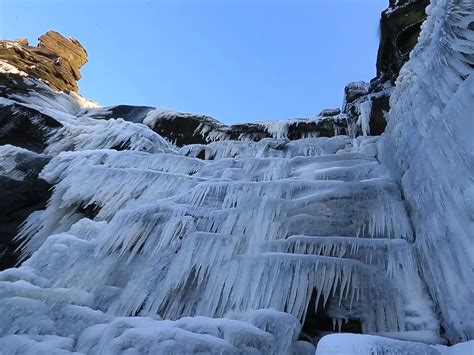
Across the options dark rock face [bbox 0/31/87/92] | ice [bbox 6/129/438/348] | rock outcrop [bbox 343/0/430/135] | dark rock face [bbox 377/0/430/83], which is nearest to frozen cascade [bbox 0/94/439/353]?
ice [bbox 6/129/438/348]

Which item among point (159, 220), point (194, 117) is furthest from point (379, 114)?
point (159, 220)

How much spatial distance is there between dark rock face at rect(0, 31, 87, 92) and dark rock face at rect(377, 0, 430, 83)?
27.0 ft

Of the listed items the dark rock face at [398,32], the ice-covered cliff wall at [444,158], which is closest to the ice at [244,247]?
the ice-covered cliff wall at [444,158]

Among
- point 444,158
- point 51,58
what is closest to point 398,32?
point 444,158

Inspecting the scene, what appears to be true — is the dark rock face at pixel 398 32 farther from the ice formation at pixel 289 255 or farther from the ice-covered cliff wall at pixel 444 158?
the ice-covered cliff wall at pixel 444 158

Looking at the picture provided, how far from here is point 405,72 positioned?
452cm

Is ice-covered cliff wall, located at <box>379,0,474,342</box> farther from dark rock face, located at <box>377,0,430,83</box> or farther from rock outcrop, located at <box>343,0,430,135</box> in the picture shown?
dark rock face, located at <box>377,0,430,83</box>

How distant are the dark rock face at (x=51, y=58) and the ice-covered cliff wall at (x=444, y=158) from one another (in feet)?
31.5

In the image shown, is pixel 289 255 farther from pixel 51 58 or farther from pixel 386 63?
pixel 51 58

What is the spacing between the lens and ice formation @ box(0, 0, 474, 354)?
262 cm

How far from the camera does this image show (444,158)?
298 cm

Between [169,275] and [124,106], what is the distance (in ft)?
25.3

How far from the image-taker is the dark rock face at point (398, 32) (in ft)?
31.9

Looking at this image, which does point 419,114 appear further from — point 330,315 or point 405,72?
point 330,315
